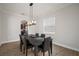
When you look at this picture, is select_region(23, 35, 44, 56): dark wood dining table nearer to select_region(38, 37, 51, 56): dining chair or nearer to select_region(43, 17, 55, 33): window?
select_region(38, 37, 51, 56): dining chair

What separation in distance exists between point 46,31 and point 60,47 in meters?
0.45

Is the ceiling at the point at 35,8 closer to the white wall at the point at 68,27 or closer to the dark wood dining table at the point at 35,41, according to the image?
the white wall at the point at 68,27

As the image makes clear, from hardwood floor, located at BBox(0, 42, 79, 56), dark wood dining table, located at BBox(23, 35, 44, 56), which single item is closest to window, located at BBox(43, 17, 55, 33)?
dark wood dining table, located at BBox(23, 35, 44, 56)

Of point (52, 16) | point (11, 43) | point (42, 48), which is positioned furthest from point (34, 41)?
point (52, 16)

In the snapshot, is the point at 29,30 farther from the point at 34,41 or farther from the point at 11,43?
the point at 11,43

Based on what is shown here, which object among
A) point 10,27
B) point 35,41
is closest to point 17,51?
point 35,41

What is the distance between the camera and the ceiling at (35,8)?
1.80 m

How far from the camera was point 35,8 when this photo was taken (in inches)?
72.7

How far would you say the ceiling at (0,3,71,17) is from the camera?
1.80 m

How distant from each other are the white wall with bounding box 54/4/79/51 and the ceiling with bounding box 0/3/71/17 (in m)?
0.13

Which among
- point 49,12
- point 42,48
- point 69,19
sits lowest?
point 42,48

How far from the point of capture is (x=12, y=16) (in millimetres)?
1883

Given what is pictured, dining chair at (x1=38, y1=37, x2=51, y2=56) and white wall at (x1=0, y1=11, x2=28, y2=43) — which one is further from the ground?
white wall at (x1=0, y1=11, x2=28, y2=43)

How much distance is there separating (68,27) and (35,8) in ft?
2.62
